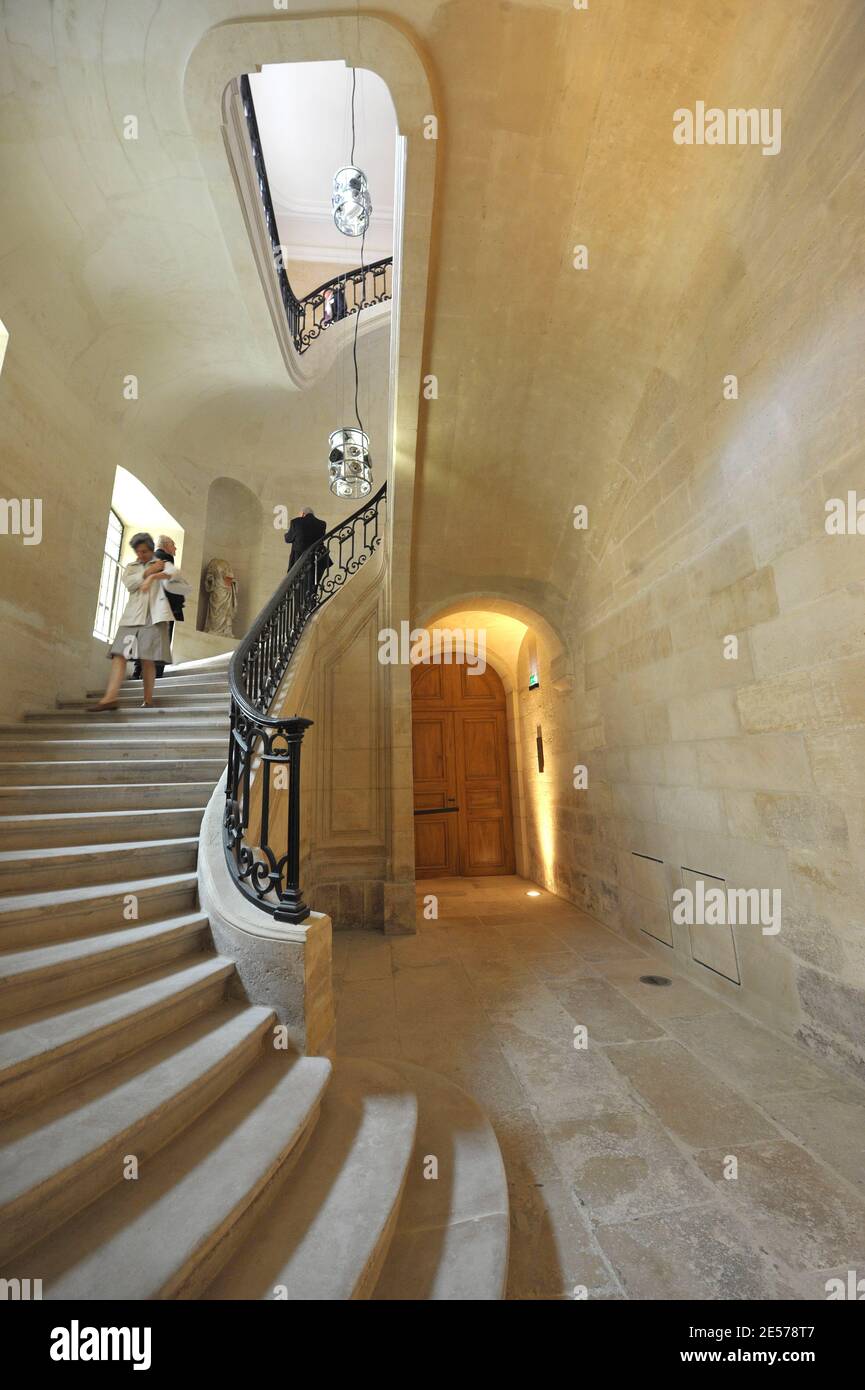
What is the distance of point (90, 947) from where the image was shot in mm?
1943

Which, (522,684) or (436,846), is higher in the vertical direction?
(522,684)

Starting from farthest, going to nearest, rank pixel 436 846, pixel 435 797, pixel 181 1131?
pixel 435 797
pixel 436 846
pixel 181 1131

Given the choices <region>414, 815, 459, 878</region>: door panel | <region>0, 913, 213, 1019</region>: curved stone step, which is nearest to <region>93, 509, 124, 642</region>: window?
<region>414, 815, 459, 878</region>: door panel

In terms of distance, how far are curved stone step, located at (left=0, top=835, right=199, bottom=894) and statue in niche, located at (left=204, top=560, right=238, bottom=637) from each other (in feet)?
18.8

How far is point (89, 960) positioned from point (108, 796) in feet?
4.79

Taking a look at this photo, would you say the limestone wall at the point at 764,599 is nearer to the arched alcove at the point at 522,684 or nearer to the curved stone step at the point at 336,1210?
the arched alcove at the point at 522,684

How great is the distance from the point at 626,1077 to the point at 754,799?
1514mm

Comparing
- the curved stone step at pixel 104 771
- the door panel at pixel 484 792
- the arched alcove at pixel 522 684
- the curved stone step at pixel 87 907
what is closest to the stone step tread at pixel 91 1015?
the curved stone step at pixel 87 907

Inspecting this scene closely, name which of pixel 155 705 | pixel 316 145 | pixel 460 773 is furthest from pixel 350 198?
pixel 316 145

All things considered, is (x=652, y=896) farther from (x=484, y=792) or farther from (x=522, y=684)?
(x=484, y=792)

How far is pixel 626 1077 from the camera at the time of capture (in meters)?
2.32

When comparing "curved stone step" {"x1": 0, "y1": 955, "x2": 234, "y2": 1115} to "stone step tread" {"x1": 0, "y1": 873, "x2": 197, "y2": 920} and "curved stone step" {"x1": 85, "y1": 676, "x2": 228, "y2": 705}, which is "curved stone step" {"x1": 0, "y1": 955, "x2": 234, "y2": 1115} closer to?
"stone step tread" {"x1": 0, "y1": 873, "x2": 197, "y2": 920}

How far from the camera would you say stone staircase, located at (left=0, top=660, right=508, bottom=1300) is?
1.17 meters

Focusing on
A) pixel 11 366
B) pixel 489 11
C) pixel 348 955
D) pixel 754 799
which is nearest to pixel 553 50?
pixel 489 11
